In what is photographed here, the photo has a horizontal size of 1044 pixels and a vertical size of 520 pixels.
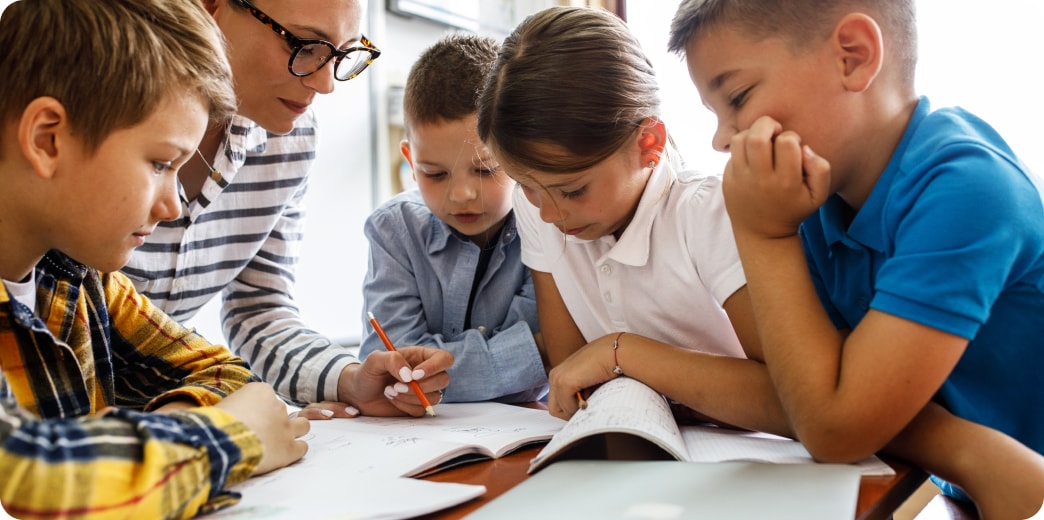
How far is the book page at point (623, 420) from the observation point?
2.51 ft

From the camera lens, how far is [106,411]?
0.67 m

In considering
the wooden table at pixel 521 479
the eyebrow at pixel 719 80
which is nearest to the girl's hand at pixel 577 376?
the wooden table at pixel 521 479

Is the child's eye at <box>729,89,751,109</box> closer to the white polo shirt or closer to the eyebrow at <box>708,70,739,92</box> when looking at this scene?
the eyebrow at <box>708,70,739,92</box>

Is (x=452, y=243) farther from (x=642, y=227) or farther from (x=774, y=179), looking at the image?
(x=774, y=179)

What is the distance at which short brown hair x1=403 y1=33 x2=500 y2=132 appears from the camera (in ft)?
4.28

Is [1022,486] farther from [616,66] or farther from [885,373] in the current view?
[616,66]

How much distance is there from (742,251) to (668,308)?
10.4 inches

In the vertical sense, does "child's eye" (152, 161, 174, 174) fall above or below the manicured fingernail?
above

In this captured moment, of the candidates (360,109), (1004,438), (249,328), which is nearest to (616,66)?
(1004,438)

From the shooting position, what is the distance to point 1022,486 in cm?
73

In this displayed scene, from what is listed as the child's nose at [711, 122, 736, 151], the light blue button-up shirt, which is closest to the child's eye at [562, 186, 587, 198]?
the child's nose at [711, 122, 736, 151]

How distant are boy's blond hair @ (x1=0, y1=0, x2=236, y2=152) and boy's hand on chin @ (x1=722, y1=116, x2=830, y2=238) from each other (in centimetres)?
57

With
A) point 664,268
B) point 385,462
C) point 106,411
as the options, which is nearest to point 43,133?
point 106,411

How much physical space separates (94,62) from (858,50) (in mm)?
765
